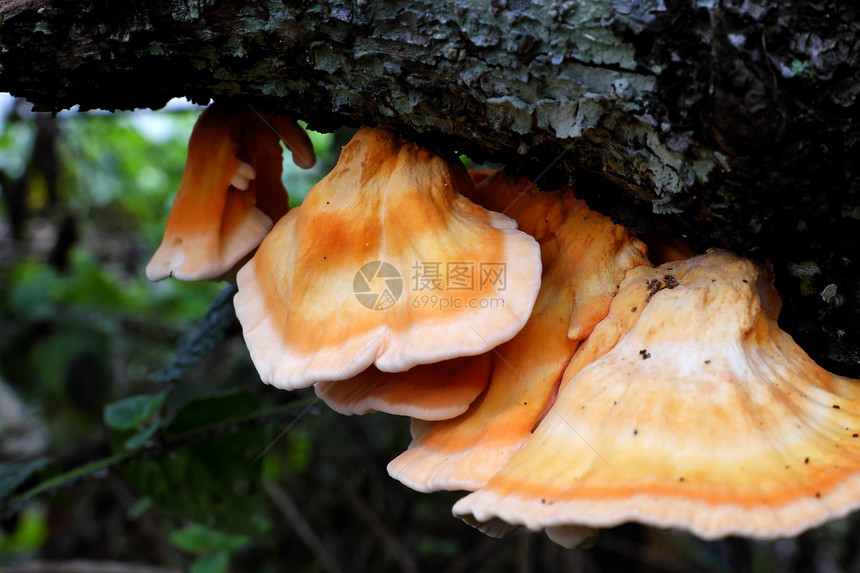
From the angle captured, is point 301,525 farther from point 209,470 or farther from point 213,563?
point 209,470

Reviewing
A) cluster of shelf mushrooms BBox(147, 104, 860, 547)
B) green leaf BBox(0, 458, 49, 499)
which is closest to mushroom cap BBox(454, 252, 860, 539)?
cluster of shelf mushrooms BBox(147, 104, 860, 547)

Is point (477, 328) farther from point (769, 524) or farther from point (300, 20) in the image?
point (300, 20)

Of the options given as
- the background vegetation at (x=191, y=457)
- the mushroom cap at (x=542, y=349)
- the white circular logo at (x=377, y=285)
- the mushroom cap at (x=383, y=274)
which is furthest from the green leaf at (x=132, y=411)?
the white circular logo at (x=377, y=285)

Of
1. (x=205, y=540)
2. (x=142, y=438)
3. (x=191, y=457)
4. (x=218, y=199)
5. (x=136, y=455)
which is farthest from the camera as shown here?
(x=205, y=540)

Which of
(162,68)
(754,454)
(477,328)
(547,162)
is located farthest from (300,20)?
(754,454)

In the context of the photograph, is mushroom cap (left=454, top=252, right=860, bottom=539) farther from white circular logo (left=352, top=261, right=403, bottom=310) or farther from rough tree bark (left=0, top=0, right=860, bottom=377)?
white circular logo (left=352, top=261, right=403, bottom=310)

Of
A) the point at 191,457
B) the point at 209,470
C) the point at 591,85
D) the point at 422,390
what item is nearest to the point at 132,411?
the point at 191,457
